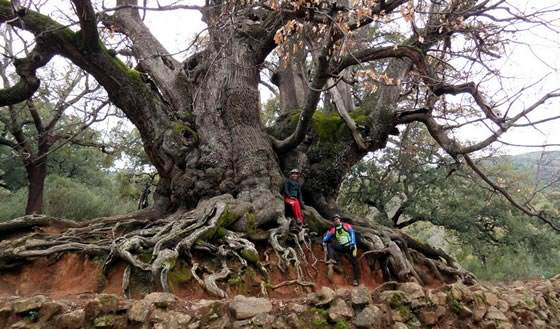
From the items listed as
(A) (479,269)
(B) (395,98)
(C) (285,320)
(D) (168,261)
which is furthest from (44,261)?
(A) (479,269)

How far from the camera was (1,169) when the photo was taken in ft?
49.9

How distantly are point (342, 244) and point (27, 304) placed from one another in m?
3.93

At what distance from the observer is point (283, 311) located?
3094 mm

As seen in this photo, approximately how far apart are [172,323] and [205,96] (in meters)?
5.00

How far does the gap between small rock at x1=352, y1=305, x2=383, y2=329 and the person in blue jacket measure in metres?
A: 2.16

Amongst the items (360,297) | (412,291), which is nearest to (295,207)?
(412,291)

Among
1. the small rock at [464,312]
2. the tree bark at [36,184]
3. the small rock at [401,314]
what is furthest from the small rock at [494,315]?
the tree bark at [36,184]

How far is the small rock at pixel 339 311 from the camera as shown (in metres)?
3.17

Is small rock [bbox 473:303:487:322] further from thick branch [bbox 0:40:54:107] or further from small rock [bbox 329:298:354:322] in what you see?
thick branch [bbox 0:40:54:107]

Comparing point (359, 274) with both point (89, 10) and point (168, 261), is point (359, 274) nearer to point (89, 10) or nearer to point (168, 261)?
point (168, 261)

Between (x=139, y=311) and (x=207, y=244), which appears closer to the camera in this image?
(x=139, y=311)

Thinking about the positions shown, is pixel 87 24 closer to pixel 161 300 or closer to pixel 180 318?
pixel 161 300

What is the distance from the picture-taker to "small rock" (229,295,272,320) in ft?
9.64

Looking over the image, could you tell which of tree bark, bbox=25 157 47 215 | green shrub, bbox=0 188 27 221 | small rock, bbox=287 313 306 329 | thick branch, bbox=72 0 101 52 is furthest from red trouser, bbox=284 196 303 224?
green shrub, bbox=0 188 27 221
